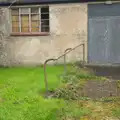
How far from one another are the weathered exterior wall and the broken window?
0.41m

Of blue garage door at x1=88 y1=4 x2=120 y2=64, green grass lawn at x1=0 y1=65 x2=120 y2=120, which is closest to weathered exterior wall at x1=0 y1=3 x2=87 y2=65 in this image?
blue garage door at x1=88 y1=4 x2=120 y2=64

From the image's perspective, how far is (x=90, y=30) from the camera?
18.0 m

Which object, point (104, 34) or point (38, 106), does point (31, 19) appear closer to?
point (104, 34)

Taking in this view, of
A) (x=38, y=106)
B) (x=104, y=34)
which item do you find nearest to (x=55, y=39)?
(x=104, y=34)

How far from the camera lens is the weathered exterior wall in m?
18.0

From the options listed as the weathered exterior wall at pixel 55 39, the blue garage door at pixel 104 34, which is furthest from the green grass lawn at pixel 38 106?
the blue garage door at pixel 104 34

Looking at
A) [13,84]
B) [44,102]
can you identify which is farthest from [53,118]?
[13,84]

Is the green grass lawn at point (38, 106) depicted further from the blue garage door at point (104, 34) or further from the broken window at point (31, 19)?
the broken window at point (31, 19)

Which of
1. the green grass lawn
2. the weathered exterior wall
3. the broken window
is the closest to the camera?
the green grass lawn

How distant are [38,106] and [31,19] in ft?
29.5

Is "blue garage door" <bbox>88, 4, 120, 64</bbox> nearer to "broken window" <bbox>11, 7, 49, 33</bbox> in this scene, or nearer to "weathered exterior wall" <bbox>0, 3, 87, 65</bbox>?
"weathered exterior wall" <bbox>0, 3, 87, 65</bbox>

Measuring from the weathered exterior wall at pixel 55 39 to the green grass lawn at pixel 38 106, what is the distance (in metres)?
4.14

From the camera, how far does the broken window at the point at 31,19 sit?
1848 centimetres

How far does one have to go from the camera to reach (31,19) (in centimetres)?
1861
